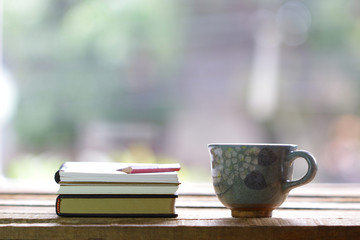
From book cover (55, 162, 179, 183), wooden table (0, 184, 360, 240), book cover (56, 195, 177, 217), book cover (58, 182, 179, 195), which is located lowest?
wooden table (0, 184, 360, 240)

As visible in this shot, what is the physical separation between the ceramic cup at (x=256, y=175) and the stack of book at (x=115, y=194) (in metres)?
0.07

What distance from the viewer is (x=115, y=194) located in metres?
0.65

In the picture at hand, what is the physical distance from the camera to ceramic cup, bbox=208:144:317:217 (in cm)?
65

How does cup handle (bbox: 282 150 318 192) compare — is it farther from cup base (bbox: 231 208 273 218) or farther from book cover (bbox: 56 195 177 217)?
book cover (bbox: 56 195 177 217)

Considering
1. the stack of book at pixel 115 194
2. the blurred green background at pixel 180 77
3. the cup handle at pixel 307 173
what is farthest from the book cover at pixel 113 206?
the blurred green background at pixel 180 77

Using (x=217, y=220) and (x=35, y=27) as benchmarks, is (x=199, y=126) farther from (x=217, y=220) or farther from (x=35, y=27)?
(x=217, y=220)

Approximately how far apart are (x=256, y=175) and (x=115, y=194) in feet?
0.55

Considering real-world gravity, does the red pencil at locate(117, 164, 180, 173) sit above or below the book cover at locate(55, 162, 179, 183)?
above

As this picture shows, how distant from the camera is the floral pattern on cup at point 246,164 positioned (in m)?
0.65

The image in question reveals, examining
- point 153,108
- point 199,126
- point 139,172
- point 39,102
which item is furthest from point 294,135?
point 139,172

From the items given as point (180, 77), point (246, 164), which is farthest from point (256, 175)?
point (180, 77)

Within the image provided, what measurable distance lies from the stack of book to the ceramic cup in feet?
0.21

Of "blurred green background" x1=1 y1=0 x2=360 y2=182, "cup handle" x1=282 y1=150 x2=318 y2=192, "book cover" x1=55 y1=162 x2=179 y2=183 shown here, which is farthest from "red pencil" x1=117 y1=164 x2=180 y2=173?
"blurred green background" x1=1 y1=0 x2=360 y2=182

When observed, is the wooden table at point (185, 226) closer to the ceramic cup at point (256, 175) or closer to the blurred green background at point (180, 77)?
the ceramic cup at point (256, 175)
